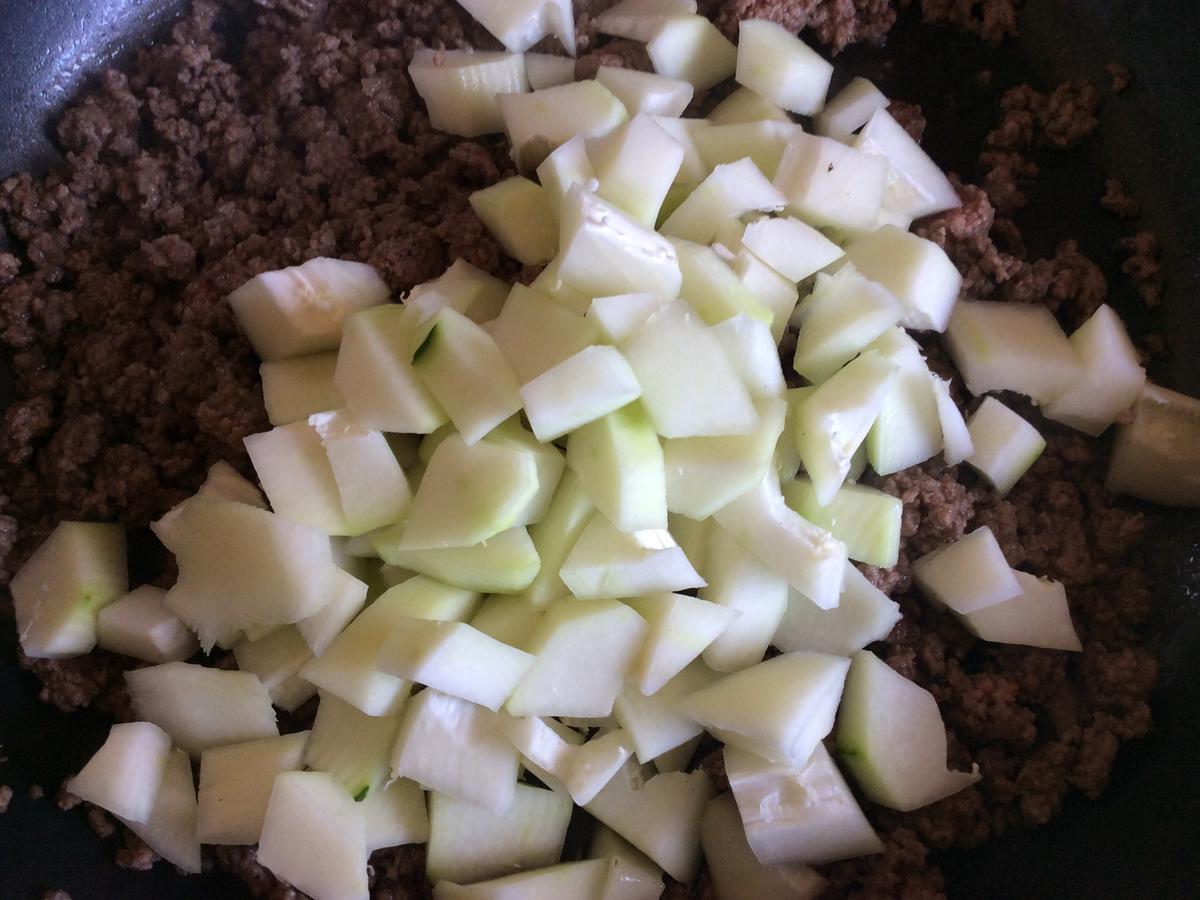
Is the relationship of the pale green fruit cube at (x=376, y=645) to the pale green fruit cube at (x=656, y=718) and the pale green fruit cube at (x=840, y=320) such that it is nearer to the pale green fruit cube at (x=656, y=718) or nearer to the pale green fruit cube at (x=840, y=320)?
the pale green fruit cube at (x=656, y=718)

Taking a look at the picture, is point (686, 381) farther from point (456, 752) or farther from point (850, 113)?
point (850, 113)

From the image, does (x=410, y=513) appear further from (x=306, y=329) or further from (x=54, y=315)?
(x=54, y=315)

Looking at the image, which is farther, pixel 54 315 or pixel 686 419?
pixel 54 315

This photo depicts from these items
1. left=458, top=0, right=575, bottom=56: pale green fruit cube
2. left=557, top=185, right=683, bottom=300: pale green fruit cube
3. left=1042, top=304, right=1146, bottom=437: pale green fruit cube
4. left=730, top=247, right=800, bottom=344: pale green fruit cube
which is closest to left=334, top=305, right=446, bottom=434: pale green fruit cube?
left=557, top=185, right=683, bottom=300: pale green fruit cube

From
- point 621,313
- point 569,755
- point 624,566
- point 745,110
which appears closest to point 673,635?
point 624,566

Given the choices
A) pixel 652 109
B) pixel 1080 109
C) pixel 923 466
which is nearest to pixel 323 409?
pixel 652 109

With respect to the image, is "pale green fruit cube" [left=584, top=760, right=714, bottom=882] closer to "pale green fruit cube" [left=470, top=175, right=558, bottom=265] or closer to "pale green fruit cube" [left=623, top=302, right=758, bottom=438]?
"pale green fruit cube" [left=623, top=302, right=758, bottom=438]
